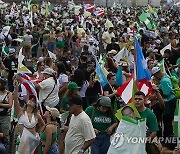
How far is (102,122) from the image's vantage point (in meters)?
7.06

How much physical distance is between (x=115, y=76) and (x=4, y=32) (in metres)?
9.85

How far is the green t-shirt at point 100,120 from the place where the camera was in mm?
7059

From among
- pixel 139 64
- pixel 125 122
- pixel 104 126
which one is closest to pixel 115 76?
pixel 139 64

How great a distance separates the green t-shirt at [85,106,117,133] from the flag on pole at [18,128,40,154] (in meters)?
0.97

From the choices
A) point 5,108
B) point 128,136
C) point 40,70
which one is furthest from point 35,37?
point 128,136

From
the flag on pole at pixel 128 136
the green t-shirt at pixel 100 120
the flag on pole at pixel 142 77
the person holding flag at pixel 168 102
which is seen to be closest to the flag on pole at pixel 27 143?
the green t-shirt at pixel 100 120

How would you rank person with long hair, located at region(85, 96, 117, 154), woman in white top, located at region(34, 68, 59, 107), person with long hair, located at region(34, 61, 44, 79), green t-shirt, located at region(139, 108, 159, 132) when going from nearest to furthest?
1. green t-shirt, located at region(139, 108, 159, 132)
2. person with long hair, located at region(85, 96, 117, 154)
3. woman in white top, located at region(34, 68, 59, 107)
4. person with long hair, located at region(34, 61, 44, 79)

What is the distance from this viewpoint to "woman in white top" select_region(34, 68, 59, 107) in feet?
28.6

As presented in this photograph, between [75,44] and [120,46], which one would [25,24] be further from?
[120,46]

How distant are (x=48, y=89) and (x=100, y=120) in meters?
1.93

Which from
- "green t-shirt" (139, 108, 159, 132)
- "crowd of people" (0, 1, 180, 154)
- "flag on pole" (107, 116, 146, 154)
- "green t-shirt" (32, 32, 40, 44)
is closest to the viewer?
"flag on pole" (107, 116, 146, 154)

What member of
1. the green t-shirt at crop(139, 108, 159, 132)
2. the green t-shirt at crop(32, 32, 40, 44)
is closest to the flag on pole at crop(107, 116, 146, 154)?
the green t-shirt at crop(139, 108, 159, 132)

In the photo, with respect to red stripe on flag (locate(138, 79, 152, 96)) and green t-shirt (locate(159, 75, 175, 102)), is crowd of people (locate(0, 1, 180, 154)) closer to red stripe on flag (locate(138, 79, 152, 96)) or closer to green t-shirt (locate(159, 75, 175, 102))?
green t-shirt (locate(159, 75, 175, 102))

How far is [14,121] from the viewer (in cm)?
864
